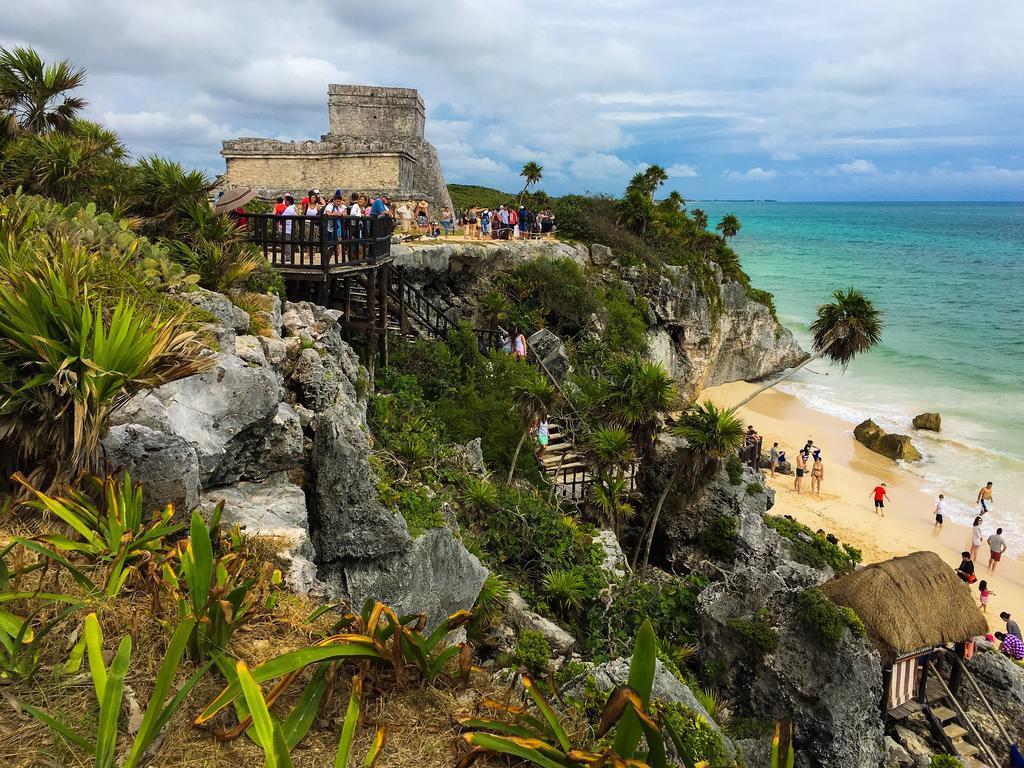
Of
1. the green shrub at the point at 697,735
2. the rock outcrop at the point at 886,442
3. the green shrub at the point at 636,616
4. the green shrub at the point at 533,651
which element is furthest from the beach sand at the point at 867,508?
the green shrub at the point at 697,735

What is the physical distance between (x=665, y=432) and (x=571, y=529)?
12.1 ft

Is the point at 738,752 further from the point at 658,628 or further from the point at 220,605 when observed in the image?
the point at 658,628

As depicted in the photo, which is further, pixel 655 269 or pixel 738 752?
pixel 655 269

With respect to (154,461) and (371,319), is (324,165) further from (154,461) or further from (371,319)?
(154,461)

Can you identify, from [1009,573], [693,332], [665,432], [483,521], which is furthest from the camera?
[693,332]

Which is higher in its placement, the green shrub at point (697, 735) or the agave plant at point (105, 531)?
the agave plant at point (105, 531)

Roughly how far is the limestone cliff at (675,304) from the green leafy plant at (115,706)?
15545 mm

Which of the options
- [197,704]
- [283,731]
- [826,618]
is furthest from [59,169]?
[826,618]

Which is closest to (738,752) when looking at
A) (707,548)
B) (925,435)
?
(707,548)

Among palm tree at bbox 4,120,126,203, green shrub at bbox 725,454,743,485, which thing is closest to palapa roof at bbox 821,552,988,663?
green shrub at bbox 725,454,743,485

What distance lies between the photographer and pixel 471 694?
3.26 meters

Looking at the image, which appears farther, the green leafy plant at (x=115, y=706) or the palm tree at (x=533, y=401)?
the palm tree at (x=533, y=401)

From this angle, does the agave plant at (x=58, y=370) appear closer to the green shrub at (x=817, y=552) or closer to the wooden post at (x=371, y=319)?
the wooden post at (x=371, y=319)

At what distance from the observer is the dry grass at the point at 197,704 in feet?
8.47
